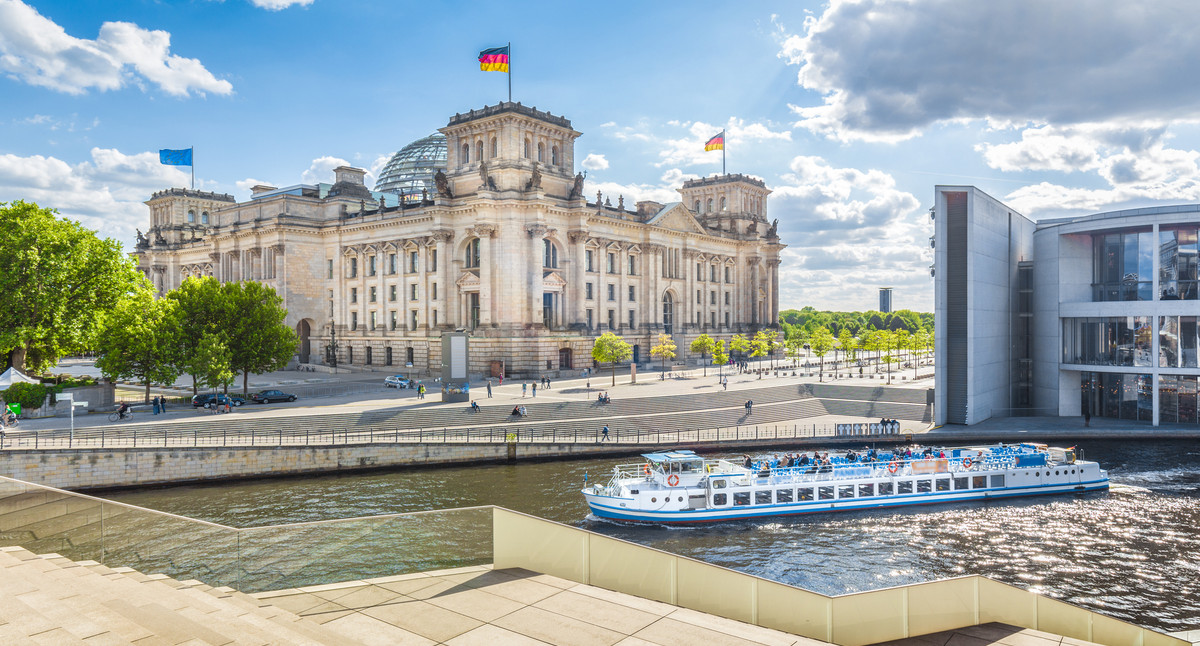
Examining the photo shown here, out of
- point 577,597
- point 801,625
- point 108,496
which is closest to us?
point 801,625

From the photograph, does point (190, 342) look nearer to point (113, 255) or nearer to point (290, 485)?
point (113, 255)

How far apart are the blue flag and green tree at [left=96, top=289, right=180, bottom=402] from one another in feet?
194

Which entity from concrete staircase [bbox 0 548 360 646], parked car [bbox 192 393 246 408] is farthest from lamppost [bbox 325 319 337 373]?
concrete staircase [bbox 0 548 360 646]

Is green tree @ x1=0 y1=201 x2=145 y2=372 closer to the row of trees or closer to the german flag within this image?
the row of trees

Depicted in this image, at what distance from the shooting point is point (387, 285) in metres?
98.8

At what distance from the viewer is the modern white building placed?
58.0 metres

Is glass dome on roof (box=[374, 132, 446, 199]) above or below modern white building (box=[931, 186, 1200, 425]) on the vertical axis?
above

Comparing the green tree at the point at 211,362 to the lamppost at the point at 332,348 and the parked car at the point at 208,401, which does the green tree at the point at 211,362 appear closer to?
the parked car at the point at 208,401

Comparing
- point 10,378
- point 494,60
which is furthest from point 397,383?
point 494,60

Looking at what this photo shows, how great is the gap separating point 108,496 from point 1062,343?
239ft

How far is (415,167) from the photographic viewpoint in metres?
128

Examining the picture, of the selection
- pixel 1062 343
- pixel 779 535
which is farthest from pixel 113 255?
pixel 1062 343

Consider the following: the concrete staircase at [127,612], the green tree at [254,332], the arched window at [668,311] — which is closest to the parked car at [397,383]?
the green tree at [254,332]

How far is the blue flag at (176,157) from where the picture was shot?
4348 inches
